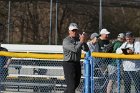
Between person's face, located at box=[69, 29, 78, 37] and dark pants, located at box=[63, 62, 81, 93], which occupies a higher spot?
person's face, located at box=[69, 29, 78, 37]

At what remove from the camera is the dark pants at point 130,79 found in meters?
10.3

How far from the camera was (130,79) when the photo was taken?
10633 millimetres

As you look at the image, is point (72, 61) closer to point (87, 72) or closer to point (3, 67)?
point (87, 72)

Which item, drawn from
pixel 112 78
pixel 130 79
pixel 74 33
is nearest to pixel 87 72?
pixel 74 33

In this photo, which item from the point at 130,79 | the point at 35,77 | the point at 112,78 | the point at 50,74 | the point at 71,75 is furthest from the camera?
the point at 50,74

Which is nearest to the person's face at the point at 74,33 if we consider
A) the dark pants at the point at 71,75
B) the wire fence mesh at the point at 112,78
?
the dark pants at the point at 71,75

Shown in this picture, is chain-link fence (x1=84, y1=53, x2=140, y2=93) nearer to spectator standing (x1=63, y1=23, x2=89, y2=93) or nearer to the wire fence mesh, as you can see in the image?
the wire fence mesh

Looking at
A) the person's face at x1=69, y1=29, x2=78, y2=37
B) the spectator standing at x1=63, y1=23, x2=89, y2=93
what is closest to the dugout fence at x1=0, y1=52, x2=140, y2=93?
the spectator standing at x1=63, y1=23, x2=89, y2=93

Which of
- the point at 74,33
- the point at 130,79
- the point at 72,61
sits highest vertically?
the point at 74,33

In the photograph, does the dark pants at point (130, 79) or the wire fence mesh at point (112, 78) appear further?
the dark pants at point (130, 79)

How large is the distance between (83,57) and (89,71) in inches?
19.0

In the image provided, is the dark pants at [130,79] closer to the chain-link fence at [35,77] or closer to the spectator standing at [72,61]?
the chain-link fence at [35,77]

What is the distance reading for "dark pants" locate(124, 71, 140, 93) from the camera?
33.8 feet

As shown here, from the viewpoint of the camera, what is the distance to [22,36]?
73.4 feet
